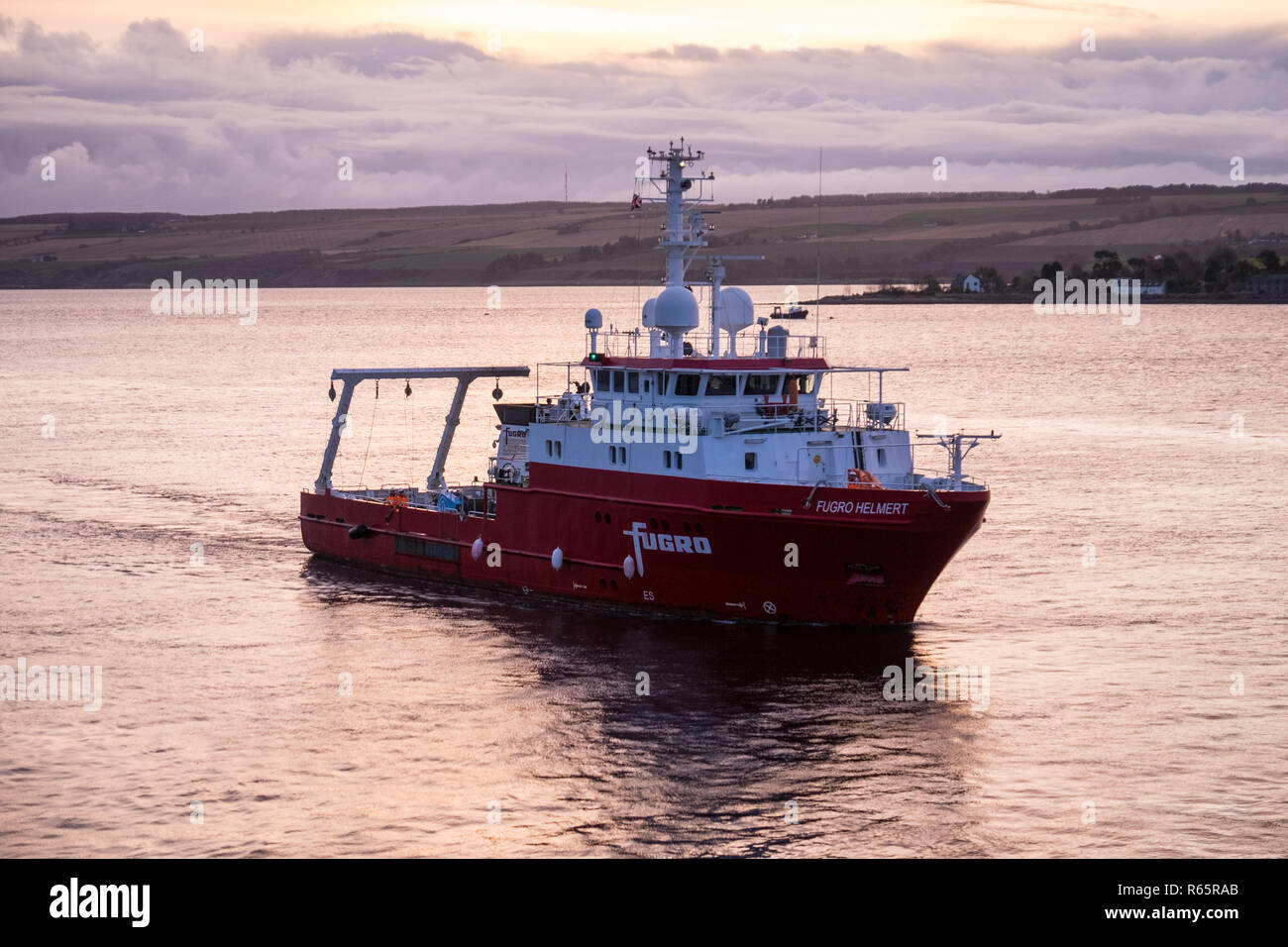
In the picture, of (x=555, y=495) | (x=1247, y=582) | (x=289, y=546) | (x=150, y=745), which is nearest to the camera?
(x=150, y=745)

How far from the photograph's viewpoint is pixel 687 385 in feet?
125

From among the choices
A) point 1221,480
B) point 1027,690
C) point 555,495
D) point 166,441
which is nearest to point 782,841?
point 1027,690

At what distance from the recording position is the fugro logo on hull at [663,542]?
3628 cm

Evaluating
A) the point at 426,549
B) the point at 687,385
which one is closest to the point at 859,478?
the point at 687,385

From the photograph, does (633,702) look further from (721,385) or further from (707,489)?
(721,385)

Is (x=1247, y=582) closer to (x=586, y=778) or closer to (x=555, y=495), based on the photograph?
(x=555, y=495)

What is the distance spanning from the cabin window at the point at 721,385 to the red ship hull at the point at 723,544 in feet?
9.26

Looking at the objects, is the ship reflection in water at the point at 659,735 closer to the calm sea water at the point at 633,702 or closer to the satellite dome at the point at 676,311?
the calm sea water at the point at 633,702

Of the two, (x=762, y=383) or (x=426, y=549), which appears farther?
(x=426, y=549)

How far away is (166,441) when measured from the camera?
255 feet

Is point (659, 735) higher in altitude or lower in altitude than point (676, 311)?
lower

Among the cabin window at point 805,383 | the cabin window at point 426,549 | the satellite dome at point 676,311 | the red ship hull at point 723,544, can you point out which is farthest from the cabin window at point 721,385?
the cabin window at point 426,549

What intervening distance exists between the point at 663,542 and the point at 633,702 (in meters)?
6.08
